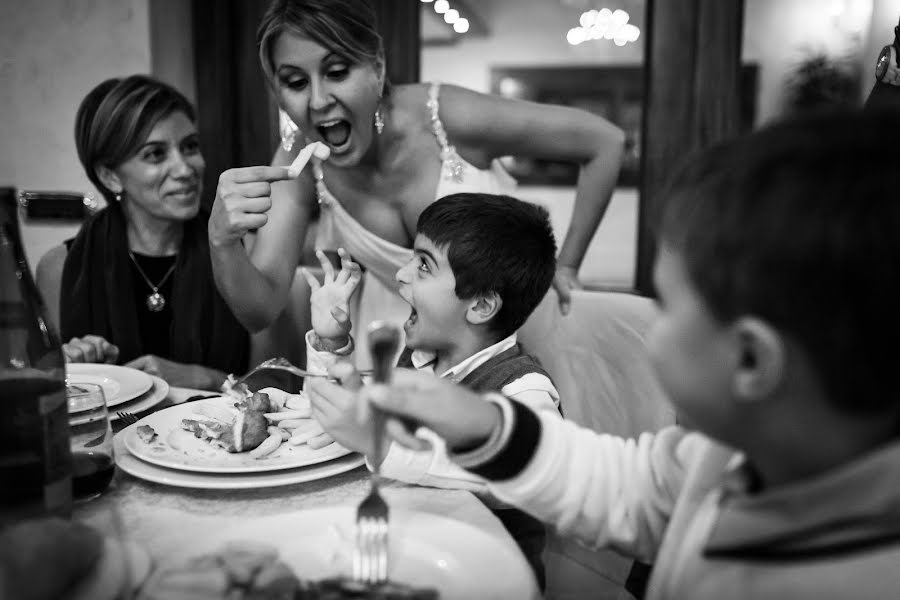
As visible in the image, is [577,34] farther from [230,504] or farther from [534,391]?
[230,504]

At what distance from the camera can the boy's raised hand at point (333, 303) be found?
1.44 meters

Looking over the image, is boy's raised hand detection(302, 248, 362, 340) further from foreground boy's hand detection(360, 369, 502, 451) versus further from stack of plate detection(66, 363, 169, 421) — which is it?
foreground boy's hand detection(360, 369, 502, 451)

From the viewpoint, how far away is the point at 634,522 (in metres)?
0.81

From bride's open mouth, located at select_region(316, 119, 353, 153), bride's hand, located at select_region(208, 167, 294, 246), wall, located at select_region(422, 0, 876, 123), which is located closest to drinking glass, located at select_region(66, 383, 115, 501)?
bride's hand, located at select_region(208, 167, 294, 246)

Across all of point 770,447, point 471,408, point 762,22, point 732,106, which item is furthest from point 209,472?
point 762,22

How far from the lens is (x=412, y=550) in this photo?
0.72 m

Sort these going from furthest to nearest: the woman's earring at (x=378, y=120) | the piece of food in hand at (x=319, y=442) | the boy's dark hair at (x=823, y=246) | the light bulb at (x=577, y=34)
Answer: the light bulb at (x=577, y=34), the woman's earring at (x=378, y=120), the piece of food in hand at (x=319, y=442), the boy's dark hair at (x=823, y=246)

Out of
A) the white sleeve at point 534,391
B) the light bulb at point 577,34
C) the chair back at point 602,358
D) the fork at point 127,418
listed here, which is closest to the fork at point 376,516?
the white sleeve at point 534,391

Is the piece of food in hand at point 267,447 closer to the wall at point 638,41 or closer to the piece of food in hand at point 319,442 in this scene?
the piece of food in hand at point 319,442

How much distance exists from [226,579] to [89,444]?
346 mm

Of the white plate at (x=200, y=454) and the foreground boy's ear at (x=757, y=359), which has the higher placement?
the foreground boy's ear at (x=757, y=359)

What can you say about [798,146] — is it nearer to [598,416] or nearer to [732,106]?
[598,416]

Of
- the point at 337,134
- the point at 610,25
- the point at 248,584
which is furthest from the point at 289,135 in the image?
the point at 610,25

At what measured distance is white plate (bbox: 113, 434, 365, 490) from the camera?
0.87m
